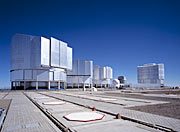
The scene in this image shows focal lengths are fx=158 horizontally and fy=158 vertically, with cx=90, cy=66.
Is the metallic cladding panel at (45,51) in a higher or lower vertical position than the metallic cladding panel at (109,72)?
higher

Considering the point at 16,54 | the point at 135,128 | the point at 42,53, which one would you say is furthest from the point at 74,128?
the point at 16,54

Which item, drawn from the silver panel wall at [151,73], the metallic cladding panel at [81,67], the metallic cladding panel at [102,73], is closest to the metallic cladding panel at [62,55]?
the metallic cladding panel at [81,67]

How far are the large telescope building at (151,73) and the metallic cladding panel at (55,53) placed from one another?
3168 inches

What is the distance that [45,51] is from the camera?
62.9m

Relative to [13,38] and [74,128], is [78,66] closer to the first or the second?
[13,38]

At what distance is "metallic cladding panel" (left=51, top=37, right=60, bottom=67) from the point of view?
65.1 metres

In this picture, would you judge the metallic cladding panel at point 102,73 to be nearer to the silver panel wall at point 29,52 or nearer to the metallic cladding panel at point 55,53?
the metallic cladding panel at point 55,53

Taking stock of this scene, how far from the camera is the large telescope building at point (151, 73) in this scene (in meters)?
117

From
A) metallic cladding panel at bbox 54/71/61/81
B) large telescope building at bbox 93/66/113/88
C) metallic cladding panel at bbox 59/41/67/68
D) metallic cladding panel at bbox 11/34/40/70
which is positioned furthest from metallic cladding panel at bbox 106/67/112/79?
metallic cladding panel at bbox 11/34/40/70

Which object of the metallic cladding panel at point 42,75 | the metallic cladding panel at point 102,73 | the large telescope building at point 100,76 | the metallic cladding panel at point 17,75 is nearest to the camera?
the metallic cladding panel at point 17,75

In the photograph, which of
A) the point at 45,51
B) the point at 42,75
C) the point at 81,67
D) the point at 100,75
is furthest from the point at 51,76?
the point at 100,75

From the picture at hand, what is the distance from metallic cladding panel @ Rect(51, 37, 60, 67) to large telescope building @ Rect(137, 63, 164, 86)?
80.5 m

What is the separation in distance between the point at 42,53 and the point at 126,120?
5741 cm

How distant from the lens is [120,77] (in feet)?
471
